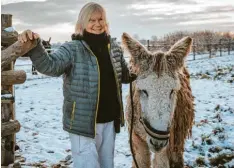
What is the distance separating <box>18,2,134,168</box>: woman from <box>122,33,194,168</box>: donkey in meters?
0.33

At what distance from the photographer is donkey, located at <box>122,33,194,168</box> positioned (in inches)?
108

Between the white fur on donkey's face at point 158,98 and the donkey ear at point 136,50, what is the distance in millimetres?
227

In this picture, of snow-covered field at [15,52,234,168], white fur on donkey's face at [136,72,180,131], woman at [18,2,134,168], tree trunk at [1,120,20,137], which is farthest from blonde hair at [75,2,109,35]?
snow-covered field at [15,52,234,168]

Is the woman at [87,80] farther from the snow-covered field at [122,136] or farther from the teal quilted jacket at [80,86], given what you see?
the snow-covered field at [122,136]

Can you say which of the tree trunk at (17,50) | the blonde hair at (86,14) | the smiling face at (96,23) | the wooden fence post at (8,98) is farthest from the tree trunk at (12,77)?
the smiling face at (96,23)

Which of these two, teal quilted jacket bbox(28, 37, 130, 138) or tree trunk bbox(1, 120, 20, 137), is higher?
teal quilted jacket bbox(28, 37, 130, 138)

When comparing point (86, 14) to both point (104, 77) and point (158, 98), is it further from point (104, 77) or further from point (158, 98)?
point (158, 98)

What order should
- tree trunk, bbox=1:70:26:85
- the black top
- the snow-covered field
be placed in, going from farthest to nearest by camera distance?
the snow-covered field < tree trunk, bbox=1:70:26:85 < the black top

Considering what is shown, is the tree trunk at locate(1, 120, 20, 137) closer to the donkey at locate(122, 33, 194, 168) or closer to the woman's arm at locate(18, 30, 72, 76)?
the donkey at locate(122, 33, 194, 168)

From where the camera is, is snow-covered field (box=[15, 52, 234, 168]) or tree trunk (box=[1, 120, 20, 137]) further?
snow-covered field (box=[15, 52, 234, 168])

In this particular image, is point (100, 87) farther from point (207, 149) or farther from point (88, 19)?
point (207, 149)

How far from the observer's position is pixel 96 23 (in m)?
2.76

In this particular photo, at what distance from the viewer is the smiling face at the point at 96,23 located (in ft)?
8.96

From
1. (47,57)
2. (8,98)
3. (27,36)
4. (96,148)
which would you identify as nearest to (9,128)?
(8,98)
